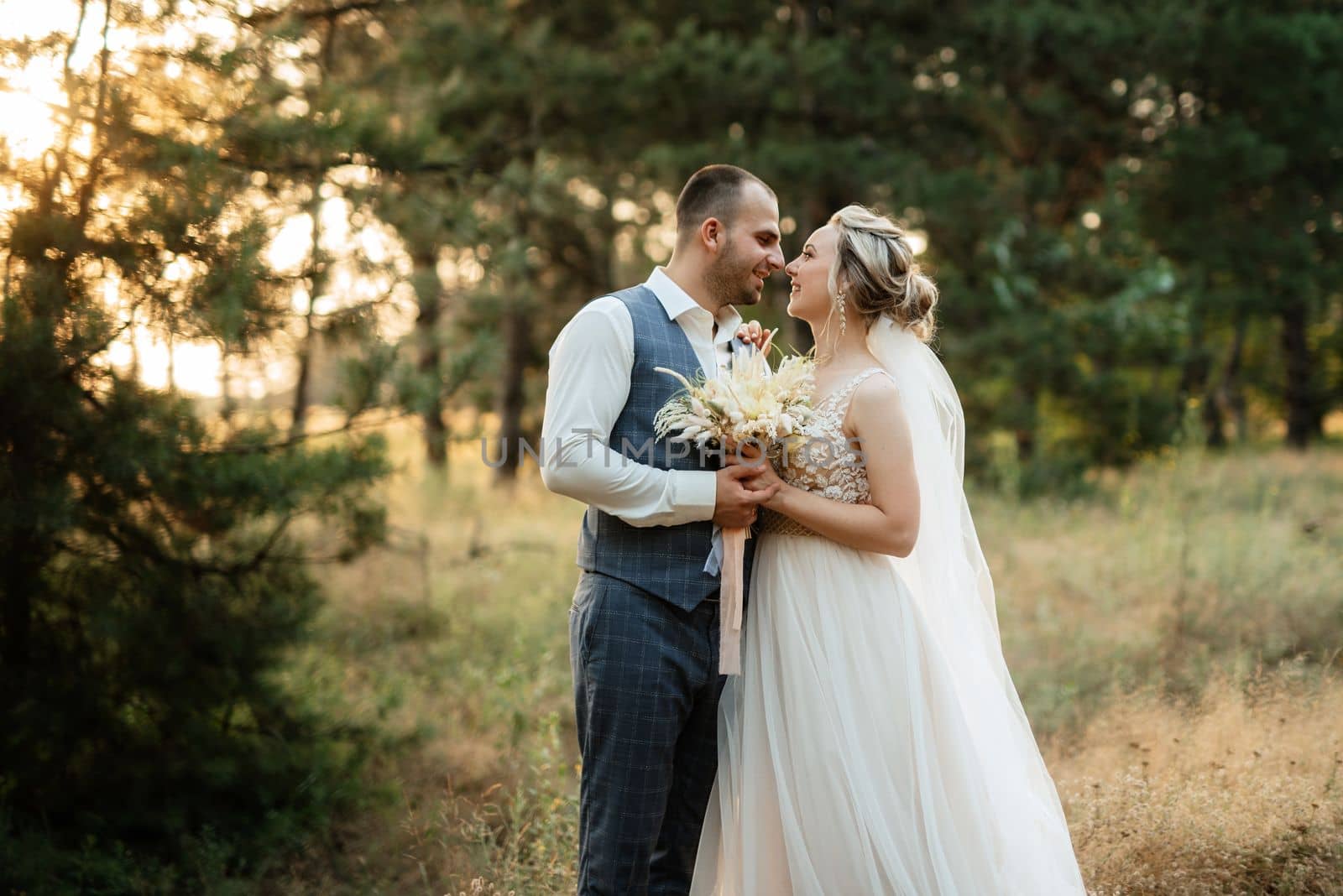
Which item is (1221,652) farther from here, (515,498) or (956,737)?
(515,498)

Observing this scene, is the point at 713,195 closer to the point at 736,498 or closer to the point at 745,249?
the point at 745,249

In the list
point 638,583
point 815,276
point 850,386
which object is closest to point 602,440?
point 638,583

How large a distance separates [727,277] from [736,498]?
0.73 meters

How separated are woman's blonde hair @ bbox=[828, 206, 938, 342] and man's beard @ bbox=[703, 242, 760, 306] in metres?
0.34

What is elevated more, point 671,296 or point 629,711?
point 671,296

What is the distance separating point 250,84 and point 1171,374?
992 inches

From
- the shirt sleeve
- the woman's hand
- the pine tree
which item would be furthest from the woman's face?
the pine tree

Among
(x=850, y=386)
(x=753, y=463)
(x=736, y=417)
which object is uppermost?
(x=850, y=386)

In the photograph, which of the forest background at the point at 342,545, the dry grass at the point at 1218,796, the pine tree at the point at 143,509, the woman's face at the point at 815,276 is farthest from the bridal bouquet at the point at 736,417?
the pine tree at the point at 143,509

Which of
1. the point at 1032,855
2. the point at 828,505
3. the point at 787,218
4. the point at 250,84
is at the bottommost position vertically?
the point at 1032,855

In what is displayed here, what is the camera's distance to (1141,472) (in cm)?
1230

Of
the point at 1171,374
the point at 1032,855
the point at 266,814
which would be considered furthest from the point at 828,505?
the point at 1171,374

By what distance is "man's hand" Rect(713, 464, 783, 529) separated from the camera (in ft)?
9.53

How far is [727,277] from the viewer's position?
3.17 m
